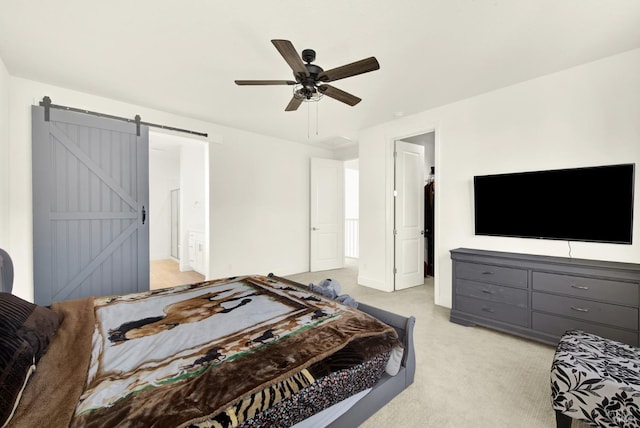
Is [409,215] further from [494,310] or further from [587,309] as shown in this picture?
[587,309]

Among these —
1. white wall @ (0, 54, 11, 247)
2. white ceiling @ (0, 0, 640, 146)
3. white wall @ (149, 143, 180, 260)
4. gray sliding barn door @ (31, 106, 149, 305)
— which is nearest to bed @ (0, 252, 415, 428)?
white wall @ (0, 54, 11, 247)

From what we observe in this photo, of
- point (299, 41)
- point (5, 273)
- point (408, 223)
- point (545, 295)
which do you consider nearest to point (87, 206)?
point (5, 273)

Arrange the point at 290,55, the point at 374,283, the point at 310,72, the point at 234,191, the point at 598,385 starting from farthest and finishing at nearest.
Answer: the point at 234,191 → the point at 374,283 → the point at 310,72 → the point at 290,55 → the point at 598,385

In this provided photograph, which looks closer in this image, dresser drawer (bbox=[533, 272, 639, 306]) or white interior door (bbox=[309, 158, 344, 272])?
dresser drawer (bbox=[533, 272, 639, 306])

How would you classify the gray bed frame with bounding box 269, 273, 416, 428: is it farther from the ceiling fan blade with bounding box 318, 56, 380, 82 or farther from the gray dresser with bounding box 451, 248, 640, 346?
the ceiling fan blade with bounding box 318, 56, 380, 82

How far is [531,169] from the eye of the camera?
9.46 ft

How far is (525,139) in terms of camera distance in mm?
2918

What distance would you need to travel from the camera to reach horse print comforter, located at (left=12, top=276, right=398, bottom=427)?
947mm

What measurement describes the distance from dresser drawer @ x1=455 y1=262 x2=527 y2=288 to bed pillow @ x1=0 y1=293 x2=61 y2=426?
3.36 meters

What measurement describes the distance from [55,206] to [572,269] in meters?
5.24

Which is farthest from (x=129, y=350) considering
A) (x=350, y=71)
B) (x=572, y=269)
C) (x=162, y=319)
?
(x=572, y=269)

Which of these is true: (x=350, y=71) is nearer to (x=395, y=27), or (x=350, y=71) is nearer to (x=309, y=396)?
(x=395, y=27)

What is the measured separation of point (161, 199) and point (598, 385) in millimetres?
8092

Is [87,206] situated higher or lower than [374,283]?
higher
